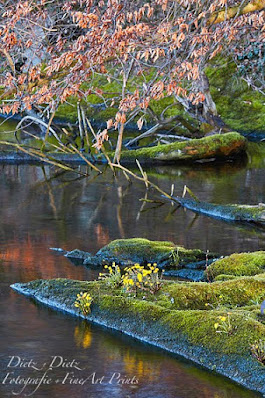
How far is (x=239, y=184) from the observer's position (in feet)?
80.1

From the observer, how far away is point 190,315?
10164 mm

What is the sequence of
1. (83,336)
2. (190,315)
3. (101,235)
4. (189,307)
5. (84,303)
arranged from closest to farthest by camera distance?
1. (190,315)
2. (83,336)
3. (189,307)
4. (84,303)
5. (101,235)

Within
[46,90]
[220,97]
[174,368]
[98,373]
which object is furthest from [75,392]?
[220,97]

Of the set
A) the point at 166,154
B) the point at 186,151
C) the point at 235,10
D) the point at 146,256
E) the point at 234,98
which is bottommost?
the point at 146,256

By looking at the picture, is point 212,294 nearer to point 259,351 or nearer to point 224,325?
point 224,325

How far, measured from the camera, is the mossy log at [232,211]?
18609 millimetres

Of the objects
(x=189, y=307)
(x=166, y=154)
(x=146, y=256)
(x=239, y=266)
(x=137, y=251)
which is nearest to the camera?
(x=189, y=307)

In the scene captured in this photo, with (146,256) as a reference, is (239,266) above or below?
above

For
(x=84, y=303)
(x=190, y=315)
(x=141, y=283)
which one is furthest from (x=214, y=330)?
(x=84, y=303)

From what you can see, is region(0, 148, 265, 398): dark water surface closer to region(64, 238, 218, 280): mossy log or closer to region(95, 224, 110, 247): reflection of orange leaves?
region(95, 224, 110, 247): reflection of orange leaves

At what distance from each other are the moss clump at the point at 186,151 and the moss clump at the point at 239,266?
1468 centimetres

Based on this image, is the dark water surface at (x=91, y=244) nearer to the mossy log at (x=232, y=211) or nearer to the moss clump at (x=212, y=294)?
the mossy log at (x=232, y=211)

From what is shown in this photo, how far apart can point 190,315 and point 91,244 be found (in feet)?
20.9

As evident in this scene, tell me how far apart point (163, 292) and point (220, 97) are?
28.9 metres
